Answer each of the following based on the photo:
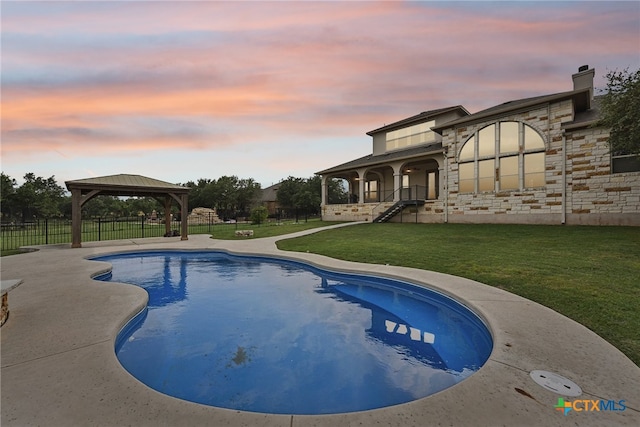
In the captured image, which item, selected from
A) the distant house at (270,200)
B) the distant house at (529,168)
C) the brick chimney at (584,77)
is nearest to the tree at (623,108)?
the distant house at (529,168)

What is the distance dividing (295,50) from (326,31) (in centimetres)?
168

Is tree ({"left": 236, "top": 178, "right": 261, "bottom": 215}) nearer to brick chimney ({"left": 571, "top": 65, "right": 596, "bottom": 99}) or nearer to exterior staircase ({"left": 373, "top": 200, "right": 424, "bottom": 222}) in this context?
exterior staircase ({"left": 373, "top": 200, "right": 424, "bottom": 222})

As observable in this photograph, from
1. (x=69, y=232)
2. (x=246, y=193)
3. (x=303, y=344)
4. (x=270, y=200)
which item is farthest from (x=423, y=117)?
(x=270, y=200)

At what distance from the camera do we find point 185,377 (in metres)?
3.47

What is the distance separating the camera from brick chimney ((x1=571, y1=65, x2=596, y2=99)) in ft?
54.4

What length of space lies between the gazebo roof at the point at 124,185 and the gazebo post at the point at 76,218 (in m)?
0.34

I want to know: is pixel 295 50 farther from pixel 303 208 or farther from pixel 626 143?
pixel 303 208

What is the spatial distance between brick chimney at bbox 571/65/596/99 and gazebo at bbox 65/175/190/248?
24805 mm

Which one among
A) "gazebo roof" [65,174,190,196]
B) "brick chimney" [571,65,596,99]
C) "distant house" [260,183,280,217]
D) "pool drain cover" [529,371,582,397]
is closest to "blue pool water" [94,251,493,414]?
"pool drain cover" [529,371,582,397]

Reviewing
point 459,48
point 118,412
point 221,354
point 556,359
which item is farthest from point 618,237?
point 118,412

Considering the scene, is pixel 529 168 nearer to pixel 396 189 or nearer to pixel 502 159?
pixel 502 159

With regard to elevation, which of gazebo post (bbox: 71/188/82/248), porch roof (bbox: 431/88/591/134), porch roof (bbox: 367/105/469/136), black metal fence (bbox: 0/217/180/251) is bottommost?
black metal fence (bbox: 0/217/180/251)

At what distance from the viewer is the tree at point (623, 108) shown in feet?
28.2

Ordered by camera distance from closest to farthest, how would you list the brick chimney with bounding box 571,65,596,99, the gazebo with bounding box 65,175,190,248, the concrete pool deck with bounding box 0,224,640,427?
the concrete pool deck with bounding box 0,224,640,427 < the gazebo with bounding box 65,175,190,248 < the brick chimney with bounding box 571,65,596,99
